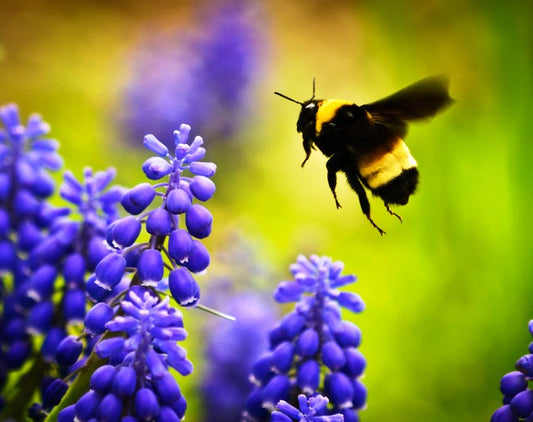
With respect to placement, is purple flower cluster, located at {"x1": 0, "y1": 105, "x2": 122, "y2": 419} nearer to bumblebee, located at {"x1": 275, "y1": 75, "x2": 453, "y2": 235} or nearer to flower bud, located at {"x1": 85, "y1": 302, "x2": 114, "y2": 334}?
flower bud, located at {"x1": 85, "y1": 302, "x2": 114, "y2": 334}

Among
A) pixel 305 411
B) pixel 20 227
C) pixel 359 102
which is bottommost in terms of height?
pixel 305 411

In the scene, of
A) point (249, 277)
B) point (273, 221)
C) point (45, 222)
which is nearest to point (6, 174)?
point (45, 222)

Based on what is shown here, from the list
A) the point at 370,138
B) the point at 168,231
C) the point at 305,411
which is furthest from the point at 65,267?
the point at 370,138

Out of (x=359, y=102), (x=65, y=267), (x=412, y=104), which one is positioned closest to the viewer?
(x=65, y=267)

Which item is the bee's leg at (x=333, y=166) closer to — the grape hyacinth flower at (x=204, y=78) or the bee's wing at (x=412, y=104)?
the bee's wing at (x=412, y=104)

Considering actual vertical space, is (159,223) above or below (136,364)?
above

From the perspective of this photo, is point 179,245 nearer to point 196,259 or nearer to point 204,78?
point 196,259

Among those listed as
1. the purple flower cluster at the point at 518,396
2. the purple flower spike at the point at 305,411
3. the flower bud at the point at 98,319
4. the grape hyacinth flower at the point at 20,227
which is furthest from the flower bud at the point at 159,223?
the purple flower cluster at the point at 518,396
